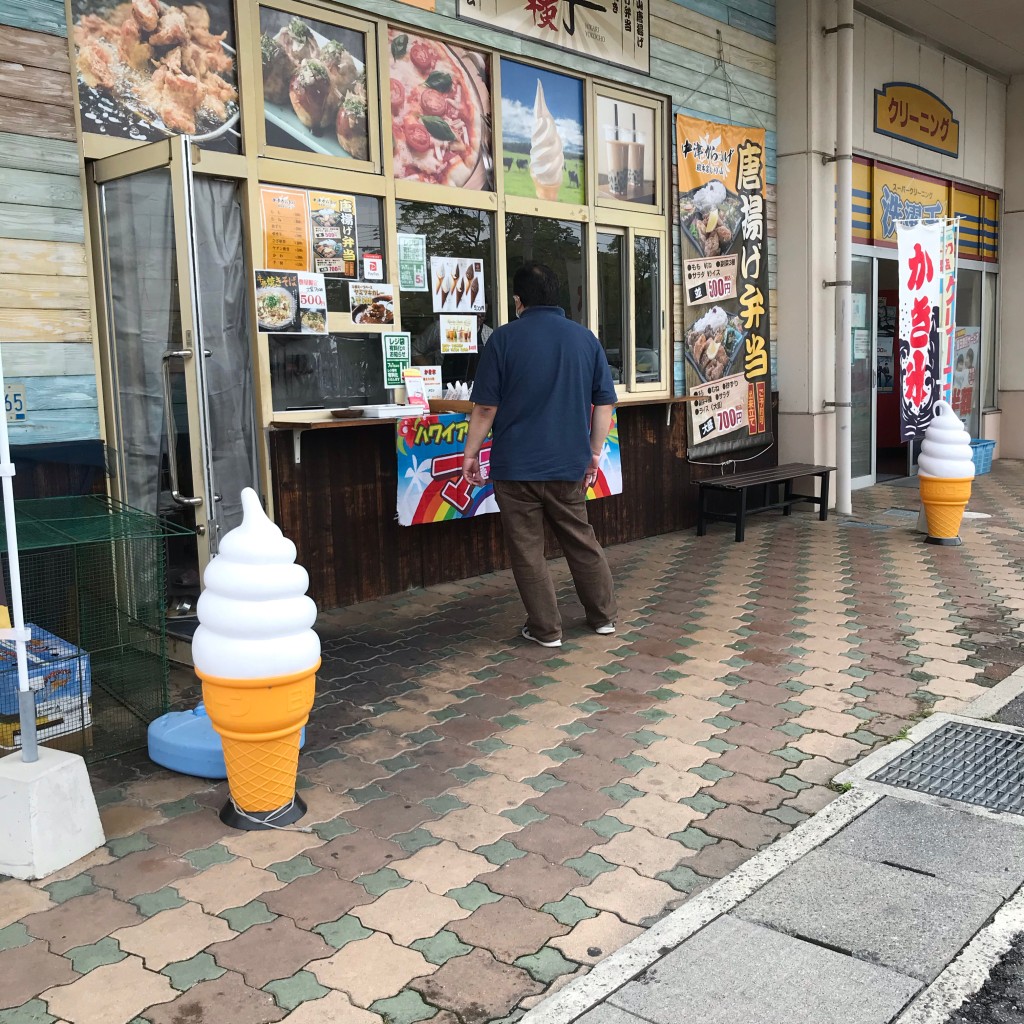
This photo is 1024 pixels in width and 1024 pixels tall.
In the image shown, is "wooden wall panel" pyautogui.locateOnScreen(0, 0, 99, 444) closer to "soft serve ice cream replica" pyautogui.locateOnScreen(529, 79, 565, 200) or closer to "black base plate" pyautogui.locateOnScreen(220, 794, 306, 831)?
"black base plate" pyautogui.locateOnScreen(220, 794, 306, 831)

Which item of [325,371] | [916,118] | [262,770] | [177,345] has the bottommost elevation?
[262,770]

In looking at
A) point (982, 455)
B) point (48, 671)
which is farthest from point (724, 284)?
point (48, 671)

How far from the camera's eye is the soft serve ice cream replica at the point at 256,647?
3.14 meters

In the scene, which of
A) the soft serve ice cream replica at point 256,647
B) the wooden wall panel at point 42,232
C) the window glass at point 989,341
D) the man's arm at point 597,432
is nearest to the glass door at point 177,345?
the wooden wall panel at point 42,232

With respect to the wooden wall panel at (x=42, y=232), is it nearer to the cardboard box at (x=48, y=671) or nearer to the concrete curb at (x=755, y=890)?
the cardboard box at (x=48, y=671)

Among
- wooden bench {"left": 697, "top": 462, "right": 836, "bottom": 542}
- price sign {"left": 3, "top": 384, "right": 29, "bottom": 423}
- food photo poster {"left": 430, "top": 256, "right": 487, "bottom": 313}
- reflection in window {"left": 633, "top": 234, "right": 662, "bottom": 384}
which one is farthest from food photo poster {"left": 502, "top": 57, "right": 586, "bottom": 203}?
price sign {"left": 3, "top": 384, "right": 29, "bottom": 423}

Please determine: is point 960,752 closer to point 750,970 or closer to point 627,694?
point 627,694

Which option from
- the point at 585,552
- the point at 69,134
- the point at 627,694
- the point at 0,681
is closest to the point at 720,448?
the point at 585,552

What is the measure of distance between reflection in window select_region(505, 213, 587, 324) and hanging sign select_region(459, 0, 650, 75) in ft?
4.11

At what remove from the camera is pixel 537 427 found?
533cm

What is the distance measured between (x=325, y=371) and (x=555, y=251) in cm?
230

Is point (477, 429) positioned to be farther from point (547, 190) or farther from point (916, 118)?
point (916, 118)

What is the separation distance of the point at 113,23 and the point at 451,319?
103 inches

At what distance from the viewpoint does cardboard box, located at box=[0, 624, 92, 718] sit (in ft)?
12.2
